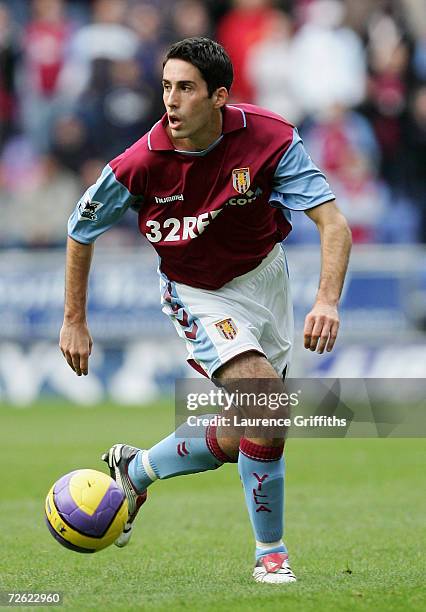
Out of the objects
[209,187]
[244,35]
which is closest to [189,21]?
[244,35]

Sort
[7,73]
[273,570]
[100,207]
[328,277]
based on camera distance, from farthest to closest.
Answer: [7,73], [100,207], [273,570], [328,277]

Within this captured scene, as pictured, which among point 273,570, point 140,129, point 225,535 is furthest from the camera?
point 140,129

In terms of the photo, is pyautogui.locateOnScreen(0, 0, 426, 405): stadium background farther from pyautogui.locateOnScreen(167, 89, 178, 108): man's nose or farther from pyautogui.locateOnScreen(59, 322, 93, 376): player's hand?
pyautogui.locateOnScreen(167, 89, 178, 108): man's nose

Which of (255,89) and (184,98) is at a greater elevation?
(184,98)

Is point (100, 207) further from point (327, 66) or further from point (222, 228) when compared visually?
point (327, 66)

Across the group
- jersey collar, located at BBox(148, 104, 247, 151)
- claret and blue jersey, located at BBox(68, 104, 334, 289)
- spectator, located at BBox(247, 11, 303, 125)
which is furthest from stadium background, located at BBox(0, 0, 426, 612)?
jersey collar, located at BBox(148, 104, 247, 151)

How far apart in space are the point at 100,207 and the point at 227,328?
0.85 m

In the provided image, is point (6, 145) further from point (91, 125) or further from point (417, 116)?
point (417, 116)

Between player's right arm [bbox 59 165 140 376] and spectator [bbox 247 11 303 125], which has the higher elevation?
player's right arm [bbox 59 165 140 376]

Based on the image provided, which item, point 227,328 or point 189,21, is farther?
point 189,21

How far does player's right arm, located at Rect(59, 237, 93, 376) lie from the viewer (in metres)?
6.05

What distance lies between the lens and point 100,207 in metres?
5.96

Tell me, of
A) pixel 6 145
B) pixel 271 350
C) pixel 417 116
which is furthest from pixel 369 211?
pixel 271 350

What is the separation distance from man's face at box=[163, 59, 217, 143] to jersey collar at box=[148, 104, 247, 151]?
0.37ft
